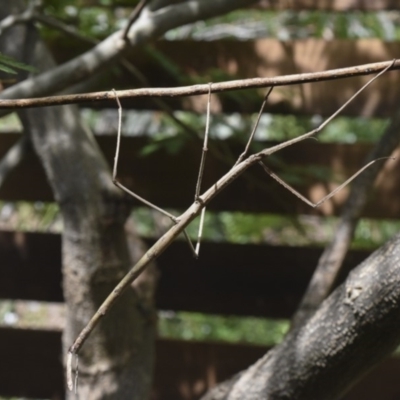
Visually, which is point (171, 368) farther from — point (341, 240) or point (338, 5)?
point (338, 5)

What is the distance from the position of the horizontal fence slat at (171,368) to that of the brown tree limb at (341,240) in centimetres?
59

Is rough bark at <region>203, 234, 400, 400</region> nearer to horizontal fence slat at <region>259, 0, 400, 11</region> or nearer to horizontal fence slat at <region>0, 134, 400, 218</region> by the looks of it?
horizontal fence slat at <region>0, 134, 400, 218</region>

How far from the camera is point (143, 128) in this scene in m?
2.80

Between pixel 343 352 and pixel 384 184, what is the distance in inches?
39.5

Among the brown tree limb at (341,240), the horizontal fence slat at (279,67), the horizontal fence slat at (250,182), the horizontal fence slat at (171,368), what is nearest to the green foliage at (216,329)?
the horizontal fence slat at (171,368)

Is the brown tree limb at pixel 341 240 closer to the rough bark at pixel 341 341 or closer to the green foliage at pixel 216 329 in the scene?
the rough bark at pixel 341 341

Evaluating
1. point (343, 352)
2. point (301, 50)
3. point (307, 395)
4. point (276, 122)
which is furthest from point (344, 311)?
point (276, 122)

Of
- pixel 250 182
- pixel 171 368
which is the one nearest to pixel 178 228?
pixel 250 182

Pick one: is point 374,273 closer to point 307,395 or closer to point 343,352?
point 343,352

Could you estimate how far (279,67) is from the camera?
86.1 inches

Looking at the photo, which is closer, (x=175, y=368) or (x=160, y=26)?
(x=160, y=26)

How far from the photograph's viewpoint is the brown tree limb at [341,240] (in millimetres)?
1604

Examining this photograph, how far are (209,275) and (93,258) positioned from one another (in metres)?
0.66

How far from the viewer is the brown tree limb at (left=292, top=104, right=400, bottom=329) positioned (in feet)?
5.26
